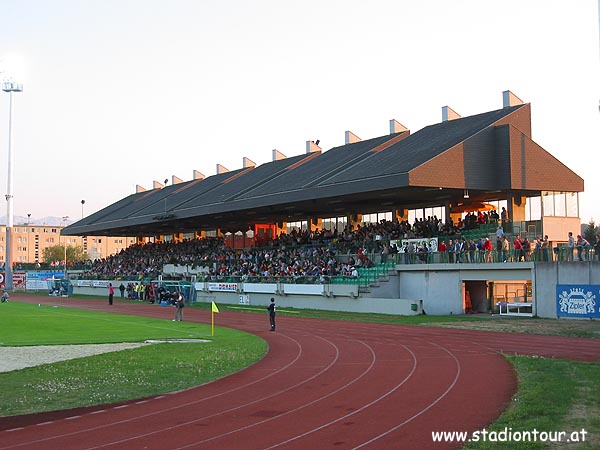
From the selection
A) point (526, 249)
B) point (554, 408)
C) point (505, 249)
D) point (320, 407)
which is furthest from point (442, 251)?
point (554, 408)

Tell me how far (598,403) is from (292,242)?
4517 cm

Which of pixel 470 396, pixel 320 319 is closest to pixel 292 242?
pixel 320 319

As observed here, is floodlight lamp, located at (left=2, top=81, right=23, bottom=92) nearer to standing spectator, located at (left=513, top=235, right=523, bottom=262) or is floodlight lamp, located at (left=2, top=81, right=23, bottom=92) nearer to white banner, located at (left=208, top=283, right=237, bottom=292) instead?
white banner, located at (left=208, top=283, right=237, bottom=292)

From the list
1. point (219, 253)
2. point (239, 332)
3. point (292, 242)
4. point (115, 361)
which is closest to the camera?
point (115, 361)

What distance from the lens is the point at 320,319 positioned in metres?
38.3

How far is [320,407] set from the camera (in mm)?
14289

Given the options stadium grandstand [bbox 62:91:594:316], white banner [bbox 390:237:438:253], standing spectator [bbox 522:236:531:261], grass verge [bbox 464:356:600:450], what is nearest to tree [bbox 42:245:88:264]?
stadium grandstand [bbox 62:91:594:316]

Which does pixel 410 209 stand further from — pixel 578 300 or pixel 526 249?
pixel 578 300

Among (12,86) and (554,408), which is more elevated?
(12,86)

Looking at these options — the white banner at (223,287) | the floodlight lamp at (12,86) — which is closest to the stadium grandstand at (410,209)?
the white banner at (223,287)

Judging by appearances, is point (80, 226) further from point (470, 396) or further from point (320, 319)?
point (470, 396)

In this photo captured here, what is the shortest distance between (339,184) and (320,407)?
31.8 m

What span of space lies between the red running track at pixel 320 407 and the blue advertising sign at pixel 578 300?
6986 mm

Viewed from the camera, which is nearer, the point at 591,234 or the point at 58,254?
the point at 591,234
